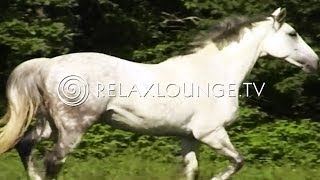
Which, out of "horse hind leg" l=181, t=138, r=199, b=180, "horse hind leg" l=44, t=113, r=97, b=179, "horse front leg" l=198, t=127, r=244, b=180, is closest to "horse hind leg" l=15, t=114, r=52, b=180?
"horse hind leg" l=44, t=113, r=97, b=179

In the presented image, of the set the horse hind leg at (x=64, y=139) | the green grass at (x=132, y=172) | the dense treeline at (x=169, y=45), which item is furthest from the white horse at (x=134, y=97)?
the dense treeline at (x=169, y=45)

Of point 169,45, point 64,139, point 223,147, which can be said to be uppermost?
point 169,45

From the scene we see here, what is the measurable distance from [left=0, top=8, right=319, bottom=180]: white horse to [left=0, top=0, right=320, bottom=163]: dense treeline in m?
2.95

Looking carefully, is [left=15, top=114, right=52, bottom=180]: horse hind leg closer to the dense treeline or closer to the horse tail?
the horse tail

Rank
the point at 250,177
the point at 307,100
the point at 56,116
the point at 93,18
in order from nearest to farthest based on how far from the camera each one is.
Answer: the point at 56,116, the point at 250,177, the point at 307,100, the point at 93,18

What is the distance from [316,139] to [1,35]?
5.11m

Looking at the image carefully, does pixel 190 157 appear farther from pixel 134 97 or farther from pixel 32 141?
pixel 32 141

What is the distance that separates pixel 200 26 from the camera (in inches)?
476

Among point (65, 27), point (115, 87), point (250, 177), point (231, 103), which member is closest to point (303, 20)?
point (65, 27)

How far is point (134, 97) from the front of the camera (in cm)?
633

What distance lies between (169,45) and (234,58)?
606 cm

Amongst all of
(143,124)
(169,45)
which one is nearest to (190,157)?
(143,124)

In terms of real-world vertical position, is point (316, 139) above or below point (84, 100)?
below

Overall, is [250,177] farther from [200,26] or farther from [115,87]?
[200,26]
